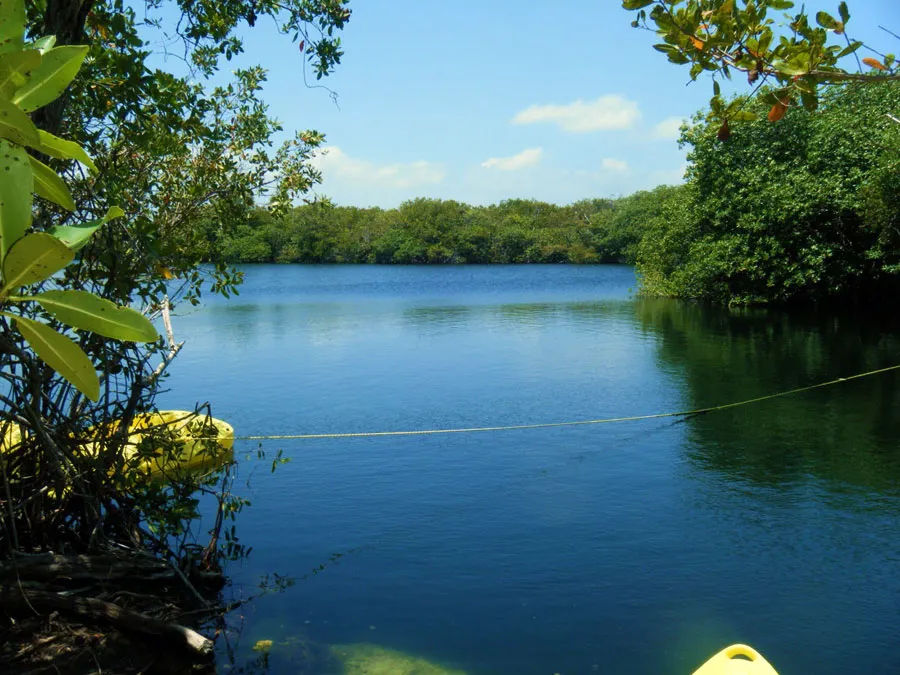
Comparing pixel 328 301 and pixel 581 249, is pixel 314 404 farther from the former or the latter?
pixel 581 249

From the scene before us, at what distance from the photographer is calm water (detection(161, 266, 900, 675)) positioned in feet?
19.1

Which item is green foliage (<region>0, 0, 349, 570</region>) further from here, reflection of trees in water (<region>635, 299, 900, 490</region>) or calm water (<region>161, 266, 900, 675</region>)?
reflection of trees in water (<region>635, 299, 900, 490</region>)

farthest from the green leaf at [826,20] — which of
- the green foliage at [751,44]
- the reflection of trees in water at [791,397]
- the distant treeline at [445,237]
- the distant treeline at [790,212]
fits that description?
the distant treeline at [445,237]

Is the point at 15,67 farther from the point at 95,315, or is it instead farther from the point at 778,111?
the point at 778,111

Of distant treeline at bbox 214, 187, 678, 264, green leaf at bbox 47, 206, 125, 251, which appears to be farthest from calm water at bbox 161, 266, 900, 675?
distant treeline at bbox 214, 187, 678, 264

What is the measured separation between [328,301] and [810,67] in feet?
107

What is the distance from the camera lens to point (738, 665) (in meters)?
3.93

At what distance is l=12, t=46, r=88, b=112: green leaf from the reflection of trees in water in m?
8.87

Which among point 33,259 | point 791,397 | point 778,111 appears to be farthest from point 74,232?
point 791,397

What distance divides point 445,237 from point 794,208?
186 ft

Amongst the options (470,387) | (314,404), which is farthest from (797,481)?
(314,404)

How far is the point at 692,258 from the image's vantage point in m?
30.8

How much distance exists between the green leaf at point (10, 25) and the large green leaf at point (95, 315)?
617 mm

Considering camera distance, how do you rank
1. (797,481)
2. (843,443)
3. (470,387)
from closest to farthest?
(797,481) → (843,443) → (470,387)
